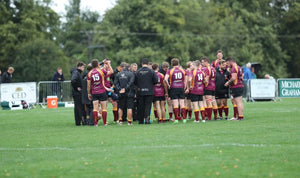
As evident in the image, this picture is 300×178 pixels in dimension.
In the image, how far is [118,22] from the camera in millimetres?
70938

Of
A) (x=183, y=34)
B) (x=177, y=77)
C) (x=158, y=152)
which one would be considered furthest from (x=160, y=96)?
(x=183, y=34)

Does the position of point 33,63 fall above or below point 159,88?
above

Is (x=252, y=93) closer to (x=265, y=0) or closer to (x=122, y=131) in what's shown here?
(x=122, y=131)

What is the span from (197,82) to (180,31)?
5433 cm

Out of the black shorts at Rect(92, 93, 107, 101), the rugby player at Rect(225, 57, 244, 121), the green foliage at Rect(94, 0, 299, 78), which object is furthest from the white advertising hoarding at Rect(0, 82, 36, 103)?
the green foliage at Rect(94, 0, 299, 78)

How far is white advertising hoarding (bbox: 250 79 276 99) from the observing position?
3488cm

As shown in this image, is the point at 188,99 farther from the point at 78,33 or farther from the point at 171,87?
the point at 78,33

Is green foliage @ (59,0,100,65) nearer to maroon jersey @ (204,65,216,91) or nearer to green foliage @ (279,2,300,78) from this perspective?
A: green foliage @ (279,2,300,78)

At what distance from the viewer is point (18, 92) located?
32.2 m

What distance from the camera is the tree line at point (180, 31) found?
2418 inches

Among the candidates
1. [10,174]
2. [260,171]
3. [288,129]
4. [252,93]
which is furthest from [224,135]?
[252,93]

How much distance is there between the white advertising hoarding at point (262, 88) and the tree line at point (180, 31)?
27901 mm

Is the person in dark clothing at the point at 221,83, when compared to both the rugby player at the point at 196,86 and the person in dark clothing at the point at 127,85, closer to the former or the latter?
the rugby player at the point at 196,86

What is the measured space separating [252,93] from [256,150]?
24339mm
